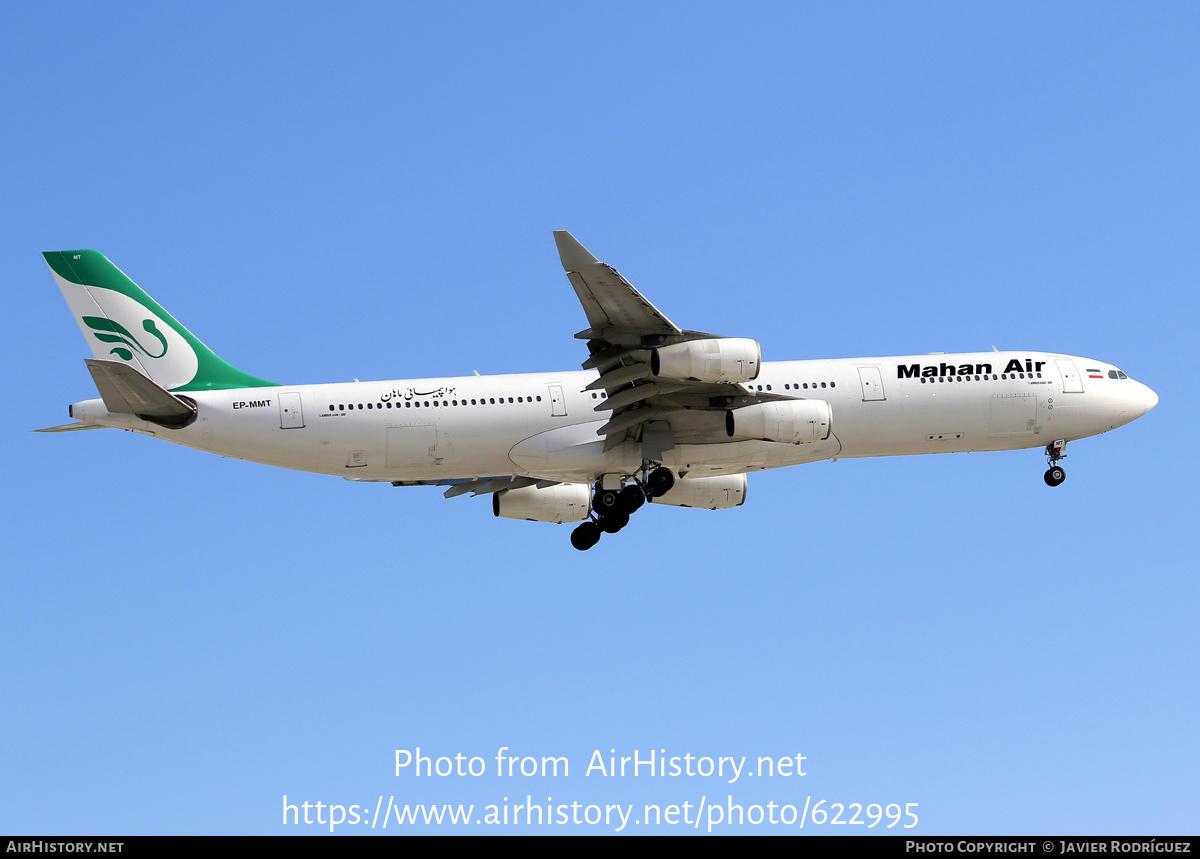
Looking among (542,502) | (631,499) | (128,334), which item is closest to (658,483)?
(631,499)

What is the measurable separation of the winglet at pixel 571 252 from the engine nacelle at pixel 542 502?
515 inches

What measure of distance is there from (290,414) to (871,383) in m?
17.0

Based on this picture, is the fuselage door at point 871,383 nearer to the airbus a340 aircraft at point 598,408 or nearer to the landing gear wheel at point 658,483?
the airbus a340 aircraft at point 598,408

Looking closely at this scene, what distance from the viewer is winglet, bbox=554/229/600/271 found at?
1257 inches

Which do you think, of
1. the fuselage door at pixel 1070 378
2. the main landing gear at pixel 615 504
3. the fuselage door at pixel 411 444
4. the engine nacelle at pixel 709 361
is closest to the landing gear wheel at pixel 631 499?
the main landing gear at pixel 615 504

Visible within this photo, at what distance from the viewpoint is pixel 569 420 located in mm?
38594

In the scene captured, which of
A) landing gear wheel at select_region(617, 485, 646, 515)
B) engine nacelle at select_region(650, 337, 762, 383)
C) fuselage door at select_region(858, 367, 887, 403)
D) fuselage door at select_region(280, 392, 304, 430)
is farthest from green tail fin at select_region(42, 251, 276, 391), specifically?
fuselage door at select_region(858, 367, 887, 403)

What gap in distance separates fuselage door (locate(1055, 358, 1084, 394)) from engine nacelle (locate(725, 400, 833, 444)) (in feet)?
30.6

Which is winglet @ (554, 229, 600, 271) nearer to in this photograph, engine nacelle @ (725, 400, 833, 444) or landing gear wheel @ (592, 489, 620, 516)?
engine nacelle @ (725, 400, 833, 444)

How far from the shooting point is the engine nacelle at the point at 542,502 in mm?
44344

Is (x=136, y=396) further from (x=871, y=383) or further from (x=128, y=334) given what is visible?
(x=871, y=383)
